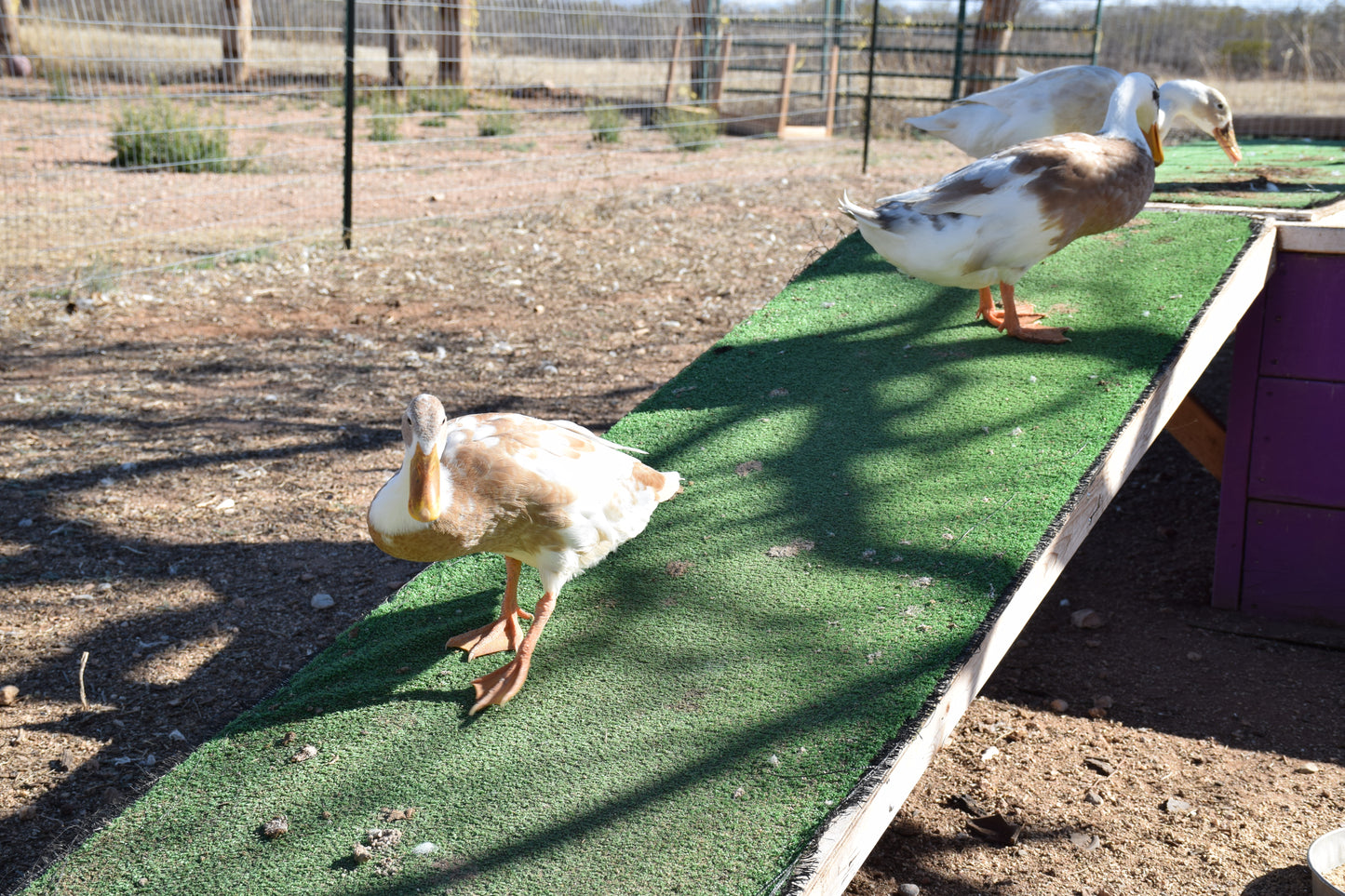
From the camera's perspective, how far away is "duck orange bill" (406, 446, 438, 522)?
227 cm

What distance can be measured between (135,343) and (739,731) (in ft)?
15.8

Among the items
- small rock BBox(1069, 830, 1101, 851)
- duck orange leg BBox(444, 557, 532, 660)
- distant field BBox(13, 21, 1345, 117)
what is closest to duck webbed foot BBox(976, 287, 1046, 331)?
small rock BBox(1069, 830, 1101, 851)

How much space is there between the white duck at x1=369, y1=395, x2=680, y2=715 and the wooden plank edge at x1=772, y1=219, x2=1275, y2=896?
35.4 inches

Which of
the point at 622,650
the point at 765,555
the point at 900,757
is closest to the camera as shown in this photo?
the point at 900,757

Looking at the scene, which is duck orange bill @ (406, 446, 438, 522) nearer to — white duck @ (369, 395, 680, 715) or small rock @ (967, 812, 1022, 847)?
white duck @ (369, 395, 680, 715)

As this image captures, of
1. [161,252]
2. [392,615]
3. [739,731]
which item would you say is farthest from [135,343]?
[739,731]

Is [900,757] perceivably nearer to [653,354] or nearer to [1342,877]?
[1342,877]

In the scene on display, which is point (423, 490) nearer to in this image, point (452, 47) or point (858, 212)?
point (858, 212)

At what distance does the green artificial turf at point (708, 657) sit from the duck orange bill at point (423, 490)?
0.55 meters

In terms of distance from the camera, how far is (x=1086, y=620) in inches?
156

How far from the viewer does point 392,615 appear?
2.97 meters

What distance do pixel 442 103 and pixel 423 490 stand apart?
35.8 feet

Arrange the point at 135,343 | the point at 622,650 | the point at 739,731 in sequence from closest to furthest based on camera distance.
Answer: the point at 739,731 < the point at 622,650 < the point at 135,343

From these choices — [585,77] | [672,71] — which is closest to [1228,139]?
[672,71]
